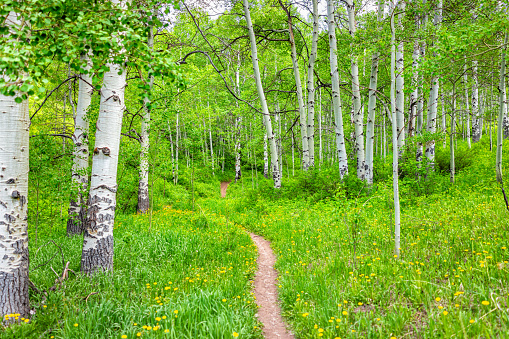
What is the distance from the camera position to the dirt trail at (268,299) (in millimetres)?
3287

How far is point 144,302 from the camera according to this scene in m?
3.40

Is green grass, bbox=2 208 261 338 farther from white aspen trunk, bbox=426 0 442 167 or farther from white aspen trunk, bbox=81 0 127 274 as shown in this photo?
white aspen trunk, bbox=426 0 442 167

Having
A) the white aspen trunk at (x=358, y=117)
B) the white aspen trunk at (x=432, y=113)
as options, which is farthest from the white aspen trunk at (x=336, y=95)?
the white aspen trunk at (x=432, y=113)

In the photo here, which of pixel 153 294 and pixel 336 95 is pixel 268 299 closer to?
pixel 153 294

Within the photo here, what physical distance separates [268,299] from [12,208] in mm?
3598

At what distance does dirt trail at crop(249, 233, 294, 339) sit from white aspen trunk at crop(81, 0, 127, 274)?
8.00 feet

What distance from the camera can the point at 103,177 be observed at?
381cm

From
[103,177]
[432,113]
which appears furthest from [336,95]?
[103,177]

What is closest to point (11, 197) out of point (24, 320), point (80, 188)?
point (24, 320)

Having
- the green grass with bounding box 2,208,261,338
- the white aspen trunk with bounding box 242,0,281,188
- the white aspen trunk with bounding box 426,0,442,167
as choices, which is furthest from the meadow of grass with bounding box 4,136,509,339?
the white aspen trunk with bounding box 242,0,281,188

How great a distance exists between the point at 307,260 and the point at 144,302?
286 centimetres

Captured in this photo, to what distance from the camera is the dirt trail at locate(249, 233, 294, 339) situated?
3287 mm

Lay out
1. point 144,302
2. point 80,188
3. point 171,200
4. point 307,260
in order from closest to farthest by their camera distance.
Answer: point 144,302
point 307,260
point 80,188
point 171,200

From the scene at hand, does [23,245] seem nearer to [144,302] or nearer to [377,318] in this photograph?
[144,302]
